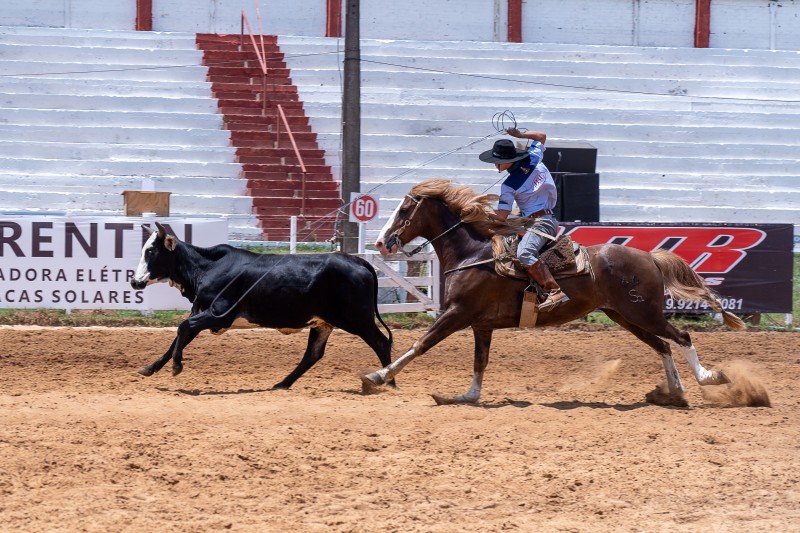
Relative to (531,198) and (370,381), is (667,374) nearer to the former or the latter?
(531,198)

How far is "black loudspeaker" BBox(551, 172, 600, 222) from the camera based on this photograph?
63.9ft

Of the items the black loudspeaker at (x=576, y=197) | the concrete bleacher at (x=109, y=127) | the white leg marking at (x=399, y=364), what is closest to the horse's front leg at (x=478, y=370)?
the white leg marking at (x=399, y=364)

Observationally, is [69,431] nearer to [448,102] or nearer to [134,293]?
[134,293]

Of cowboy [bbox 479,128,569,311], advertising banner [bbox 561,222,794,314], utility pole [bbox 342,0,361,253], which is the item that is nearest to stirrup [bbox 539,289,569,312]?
cowboy [bbox 479,128,569,311]

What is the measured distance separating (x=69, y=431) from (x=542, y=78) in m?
23.2

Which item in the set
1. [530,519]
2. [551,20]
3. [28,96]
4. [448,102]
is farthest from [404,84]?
[530,519]

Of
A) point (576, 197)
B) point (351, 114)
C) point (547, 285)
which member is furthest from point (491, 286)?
point (576, 197)

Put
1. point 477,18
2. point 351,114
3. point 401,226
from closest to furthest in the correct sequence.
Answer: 1. point 401,226
2. point 351,114
3. point 477,18

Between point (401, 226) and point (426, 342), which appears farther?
point (401, 226)

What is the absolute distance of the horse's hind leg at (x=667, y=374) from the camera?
1045 cm

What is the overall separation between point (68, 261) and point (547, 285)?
864cm

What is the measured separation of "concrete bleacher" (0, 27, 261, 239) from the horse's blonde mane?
10495mm

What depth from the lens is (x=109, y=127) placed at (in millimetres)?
25516

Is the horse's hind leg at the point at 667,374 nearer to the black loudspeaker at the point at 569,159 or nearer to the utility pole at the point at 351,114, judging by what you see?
the utility pole at the point at 351,114
